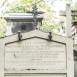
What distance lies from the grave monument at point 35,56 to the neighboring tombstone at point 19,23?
364 cm

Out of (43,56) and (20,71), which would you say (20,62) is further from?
(43,56)

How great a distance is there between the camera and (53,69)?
16.0 feet

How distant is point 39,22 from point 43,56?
391cm

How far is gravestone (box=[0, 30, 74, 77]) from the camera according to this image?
4.85 meters

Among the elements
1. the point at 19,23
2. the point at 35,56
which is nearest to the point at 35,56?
the point at 35,56

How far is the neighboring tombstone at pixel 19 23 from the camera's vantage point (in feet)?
27.9

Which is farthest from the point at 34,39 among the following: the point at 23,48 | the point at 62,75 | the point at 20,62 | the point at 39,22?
the point at 39,22

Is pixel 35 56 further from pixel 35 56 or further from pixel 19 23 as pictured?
pixel 19 23

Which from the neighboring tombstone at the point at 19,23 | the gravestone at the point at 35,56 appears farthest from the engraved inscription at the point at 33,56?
the neighboring tombstone at the point at 19,23

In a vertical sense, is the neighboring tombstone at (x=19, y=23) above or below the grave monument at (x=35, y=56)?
above

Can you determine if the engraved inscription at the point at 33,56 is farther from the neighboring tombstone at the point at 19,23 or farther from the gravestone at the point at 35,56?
the neighboring tombstone at the point at 19,23

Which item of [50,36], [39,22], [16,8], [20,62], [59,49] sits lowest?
[20,62]

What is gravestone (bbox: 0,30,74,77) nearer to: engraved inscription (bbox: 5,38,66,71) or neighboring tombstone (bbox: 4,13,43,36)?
Answer: engraved inscription (bbox: 5,38,66,71)

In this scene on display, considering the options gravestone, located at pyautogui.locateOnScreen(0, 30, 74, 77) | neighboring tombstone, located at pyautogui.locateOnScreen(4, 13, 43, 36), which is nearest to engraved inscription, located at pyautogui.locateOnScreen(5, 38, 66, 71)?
gravestone, located at pyautogui.locateOnScreen(0, 30, 74, 77)
